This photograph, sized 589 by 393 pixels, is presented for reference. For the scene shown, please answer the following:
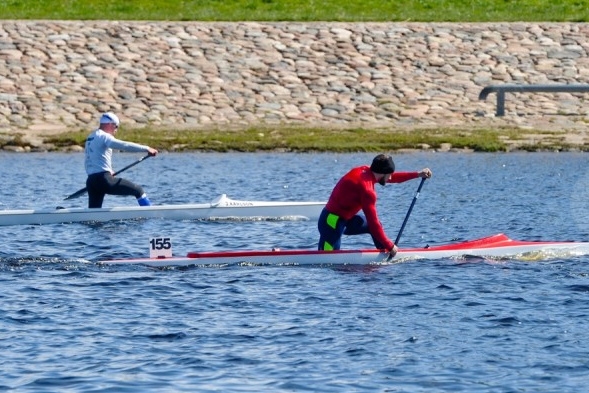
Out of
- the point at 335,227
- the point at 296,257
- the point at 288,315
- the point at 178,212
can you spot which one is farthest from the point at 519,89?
the point at 288,315

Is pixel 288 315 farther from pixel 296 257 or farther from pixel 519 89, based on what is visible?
pixel 519 89

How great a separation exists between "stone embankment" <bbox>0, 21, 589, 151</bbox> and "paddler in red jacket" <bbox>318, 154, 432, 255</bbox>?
60.7 ft

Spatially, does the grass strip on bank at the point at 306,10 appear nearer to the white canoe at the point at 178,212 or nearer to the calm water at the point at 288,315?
the calm water at the point at 288,315

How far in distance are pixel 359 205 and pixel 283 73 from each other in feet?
71.6

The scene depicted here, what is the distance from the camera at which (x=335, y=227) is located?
18.7 meters

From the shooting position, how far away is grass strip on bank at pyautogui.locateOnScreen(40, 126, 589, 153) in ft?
116

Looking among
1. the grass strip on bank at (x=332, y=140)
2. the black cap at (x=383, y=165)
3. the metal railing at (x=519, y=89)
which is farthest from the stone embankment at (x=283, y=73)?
the black cap at (x=383, y=165)

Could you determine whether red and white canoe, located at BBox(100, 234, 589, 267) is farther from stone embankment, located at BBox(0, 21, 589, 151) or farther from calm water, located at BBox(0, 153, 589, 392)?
stone embankment, located at BBox(0, 21, 589, 151)

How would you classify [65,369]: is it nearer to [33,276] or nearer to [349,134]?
[33,276]

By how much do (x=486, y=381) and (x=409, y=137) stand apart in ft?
75.9

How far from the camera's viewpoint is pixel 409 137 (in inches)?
1415

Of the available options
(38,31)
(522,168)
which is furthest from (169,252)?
(38,31)

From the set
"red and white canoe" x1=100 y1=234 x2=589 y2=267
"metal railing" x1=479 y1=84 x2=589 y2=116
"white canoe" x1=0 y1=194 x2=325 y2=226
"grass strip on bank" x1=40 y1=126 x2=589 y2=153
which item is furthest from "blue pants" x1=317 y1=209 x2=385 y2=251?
"metal railing" x1=479 y1=84 x2=589 y2=116

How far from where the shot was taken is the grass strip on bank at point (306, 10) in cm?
4359
